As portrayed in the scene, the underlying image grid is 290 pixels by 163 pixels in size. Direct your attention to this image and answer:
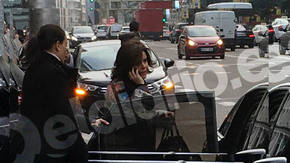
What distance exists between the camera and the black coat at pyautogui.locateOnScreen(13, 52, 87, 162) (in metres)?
3.34

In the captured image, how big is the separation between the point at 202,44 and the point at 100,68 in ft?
50.8

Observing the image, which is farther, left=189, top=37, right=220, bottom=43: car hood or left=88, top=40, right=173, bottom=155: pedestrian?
left=189, top=37, right=220, bottom=43: car hood

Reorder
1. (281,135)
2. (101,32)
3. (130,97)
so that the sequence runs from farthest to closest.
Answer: (101,32) → (130,97) → (281,135)

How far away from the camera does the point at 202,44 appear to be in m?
25.2

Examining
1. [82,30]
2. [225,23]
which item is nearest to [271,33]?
[225,23]

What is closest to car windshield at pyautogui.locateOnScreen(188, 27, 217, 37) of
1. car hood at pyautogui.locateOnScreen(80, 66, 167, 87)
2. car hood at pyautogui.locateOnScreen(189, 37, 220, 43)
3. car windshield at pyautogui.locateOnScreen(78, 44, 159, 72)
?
car hood at pyautogui.locateOnScreen(189, 37, 220, 43)

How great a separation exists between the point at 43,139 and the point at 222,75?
614 inches

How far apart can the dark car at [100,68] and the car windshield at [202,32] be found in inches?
606

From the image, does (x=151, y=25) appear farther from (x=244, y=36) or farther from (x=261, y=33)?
(x=244, y=36)

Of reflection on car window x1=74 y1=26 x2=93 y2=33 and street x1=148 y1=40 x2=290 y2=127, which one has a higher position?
reflection on car window x1=74 y1=26 x2=93 y2=33

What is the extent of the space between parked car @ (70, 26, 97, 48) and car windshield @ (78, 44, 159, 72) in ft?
96.9

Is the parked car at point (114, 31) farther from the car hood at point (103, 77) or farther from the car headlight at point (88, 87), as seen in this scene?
the car headlight at point (88, 87)

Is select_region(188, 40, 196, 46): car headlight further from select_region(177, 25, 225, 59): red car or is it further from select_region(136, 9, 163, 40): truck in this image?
select_region(136, 9, 163, 40): truck

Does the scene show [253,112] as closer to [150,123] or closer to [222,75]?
[150,123]
